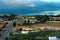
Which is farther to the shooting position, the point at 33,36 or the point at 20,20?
the point at 20,20

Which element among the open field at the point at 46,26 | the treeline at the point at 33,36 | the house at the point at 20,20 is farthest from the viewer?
the house at the point at 20,20

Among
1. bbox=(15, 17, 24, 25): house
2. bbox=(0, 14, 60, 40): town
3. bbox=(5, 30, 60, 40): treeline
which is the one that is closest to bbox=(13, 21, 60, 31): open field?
bbox=(0, 14, 60, 40): town

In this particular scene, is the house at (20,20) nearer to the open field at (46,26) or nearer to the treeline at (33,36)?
the open field at (46,26)

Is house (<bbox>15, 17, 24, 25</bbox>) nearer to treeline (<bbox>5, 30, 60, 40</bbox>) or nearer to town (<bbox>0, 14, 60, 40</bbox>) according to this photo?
town (<bbox>0, 14, 60, 40</bbox>)

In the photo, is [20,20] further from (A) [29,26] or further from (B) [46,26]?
(B) [46,26]

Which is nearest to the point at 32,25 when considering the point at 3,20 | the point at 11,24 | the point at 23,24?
the point at 23,24

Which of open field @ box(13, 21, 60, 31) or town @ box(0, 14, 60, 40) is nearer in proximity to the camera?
town @ box(0, 14, 60, 40)

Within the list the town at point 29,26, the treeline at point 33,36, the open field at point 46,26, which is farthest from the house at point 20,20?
the treeline at point 33,36

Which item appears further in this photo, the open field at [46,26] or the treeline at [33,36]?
the open field at [46,26]

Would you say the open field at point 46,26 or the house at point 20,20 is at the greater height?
the house at point 20,20

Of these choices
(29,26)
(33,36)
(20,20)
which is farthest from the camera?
(20,20)

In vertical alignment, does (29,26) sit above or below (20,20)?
below

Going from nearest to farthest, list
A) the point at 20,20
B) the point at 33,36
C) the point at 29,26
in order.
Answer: the point at 33,36 → the point at 29,26 → the point at 20,20

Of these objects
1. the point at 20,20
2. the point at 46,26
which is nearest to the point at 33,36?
the point at 46,26
